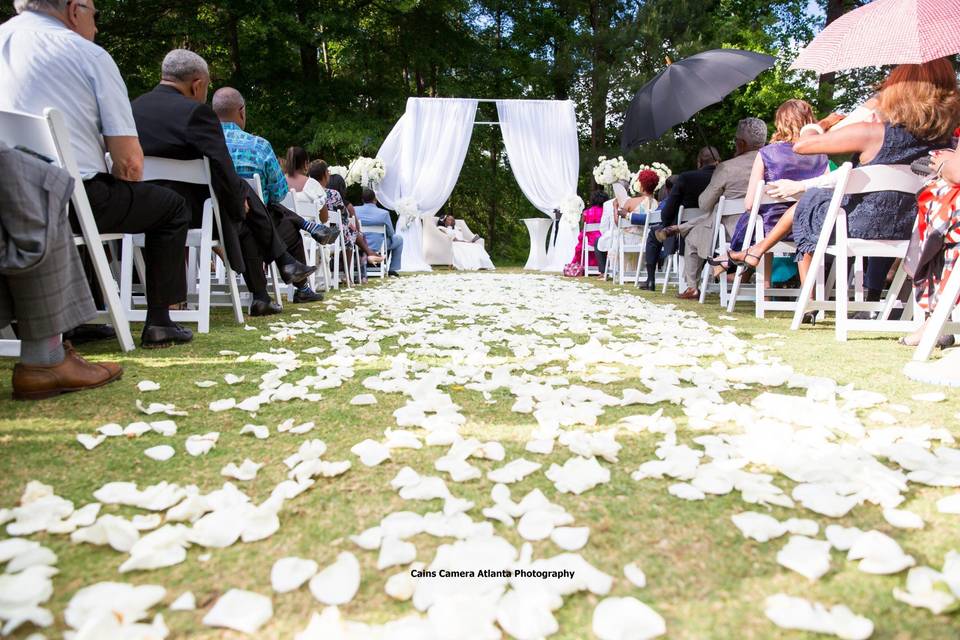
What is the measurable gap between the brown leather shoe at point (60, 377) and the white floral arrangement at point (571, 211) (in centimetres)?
1064

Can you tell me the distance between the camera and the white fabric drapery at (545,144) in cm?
1255

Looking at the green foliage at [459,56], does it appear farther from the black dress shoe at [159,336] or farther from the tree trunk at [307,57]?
the black dress shoe at [159,336]

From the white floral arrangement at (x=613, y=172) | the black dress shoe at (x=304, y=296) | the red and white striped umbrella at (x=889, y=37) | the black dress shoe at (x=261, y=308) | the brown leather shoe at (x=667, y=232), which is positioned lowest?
the black dress shoe at (x=304, y=296)

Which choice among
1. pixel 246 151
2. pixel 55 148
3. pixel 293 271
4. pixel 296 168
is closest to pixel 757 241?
pixel 293 271

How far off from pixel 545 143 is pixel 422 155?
97.8 inches

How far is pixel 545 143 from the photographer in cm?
1266

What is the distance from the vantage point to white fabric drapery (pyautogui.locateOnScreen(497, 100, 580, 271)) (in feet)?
41.2

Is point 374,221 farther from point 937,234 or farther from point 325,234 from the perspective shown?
point 937,234

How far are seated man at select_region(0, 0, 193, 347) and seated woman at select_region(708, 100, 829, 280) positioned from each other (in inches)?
132

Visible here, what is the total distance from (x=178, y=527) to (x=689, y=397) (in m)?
1.40

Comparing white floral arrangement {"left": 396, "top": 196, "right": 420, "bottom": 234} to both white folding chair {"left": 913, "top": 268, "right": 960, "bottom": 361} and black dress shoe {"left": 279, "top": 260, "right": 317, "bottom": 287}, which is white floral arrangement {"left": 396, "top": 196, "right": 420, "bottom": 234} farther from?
white folding chair {"left": 913, "top": 268, "right": 960, "bottom": 361}

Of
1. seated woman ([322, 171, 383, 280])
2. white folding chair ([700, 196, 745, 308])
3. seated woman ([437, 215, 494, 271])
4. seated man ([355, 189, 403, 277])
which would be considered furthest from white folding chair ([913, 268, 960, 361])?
seated woman ([437, 215, 494, 271])

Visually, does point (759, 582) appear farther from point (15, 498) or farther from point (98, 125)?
point (98, 125)

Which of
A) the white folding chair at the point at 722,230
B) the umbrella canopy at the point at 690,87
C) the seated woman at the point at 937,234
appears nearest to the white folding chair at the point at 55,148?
the seated woman at the point at 937,234
